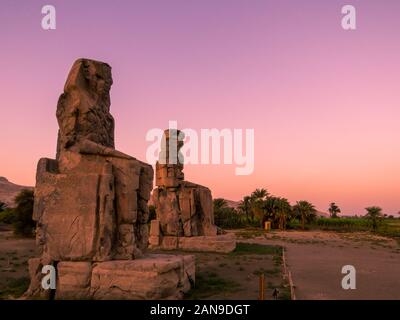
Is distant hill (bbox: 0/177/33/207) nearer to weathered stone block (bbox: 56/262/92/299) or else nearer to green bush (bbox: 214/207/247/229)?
green bush (bbox: 214/207/247/229)

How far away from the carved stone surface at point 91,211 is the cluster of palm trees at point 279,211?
125 ft

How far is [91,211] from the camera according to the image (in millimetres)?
7895

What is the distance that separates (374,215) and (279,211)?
37.7 feet

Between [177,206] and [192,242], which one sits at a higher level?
[177,206]

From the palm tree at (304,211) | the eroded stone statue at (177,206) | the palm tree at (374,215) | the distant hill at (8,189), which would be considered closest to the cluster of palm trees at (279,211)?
the palm tree at (304,211)

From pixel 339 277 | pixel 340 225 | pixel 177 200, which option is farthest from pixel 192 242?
pixel 340 225

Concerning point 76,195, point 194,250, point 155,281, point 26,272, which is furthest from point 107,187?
point 194,250

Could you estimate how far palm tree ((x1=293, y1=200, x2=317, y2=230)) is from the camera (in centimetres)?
4700

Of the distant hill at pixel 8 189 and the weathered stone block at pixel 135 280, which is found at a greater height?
the distant hill at pixel 8 189

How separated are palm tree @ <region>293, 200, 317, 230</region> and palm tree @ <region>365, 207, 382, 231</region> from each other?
6.44 metres

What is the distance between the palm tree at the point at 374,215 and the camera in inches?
1768

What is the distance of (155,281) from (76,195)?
255 centimetres

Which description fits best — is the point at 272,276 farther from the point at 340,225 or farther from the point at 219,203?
the point at 340,225

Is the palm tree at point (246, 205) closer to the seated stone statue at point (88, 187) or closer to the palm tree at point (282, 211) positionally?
the palm tree at point (282, 211)
